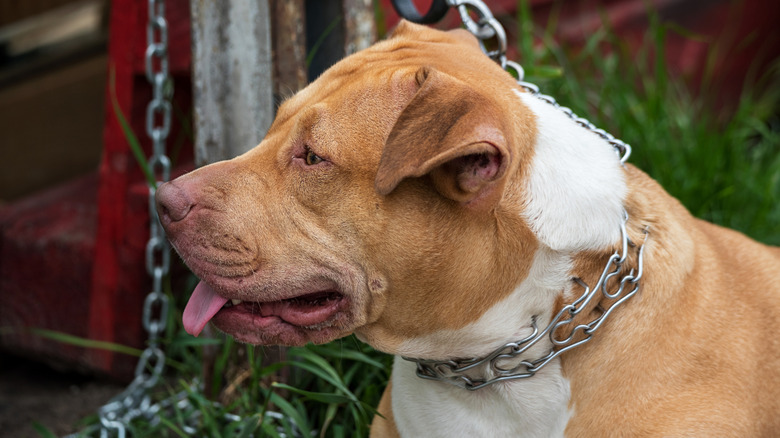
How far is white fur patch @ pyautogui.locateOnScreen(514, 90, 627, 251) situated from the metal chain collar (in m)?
0.07

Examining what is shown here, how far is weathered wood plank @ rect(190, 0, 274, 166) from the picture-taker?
2830mm

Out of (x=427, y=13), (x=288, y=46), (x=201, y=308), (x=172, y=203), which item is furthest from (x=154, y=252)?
(x=427, y=13)

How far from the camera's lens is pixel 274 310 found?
2209mm

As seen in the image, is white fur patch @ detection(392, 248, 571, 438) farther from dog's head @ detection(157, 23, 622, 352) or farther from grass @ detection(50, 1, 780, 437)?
grass @ detection(50, 1, 780, 437)

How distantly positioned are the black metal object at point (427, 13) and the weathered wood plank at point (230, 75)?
52 centimetres

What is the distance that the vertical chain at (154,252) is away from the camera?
3.04 m

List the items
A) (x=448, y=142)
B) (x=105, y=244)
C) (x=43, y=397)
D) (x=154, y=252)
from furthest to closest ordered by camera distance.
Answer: (x=43, y=397) → (x=105, y=244) → (x=154, y=252) → (x=448, y=142)

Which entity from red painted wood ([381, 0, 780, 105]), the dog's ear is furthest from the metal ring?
red painted wood ([381, 0, 780, 105])

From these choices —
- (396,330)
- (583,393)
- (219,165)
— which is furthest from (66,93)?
(583,393)

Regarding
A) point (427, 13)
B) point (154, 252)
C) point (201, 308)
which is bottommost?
point (154, 252)

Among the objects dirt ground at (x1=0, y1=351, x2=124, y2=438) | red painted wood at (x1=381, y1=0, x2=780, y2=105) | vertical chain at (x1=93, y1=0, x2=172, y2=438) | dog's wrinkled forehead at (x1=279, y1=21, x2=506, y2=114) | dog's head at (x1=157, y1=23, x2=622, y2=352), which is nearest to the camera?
dog's head at (x1=157, y1=23, x2=622, y2=352)

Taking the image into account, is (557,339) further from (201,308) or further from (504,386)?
(201,308)

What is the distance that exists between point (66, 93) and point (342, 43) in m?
3.34

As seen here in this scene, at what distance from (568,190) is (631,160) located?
7.08ft
